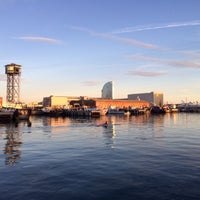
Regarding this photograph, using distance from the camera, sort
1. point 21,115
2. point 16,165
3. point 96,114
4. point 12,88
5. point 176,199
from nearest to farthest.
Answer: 1. point 176,199
2. point 16,165
3. point 21,115
4. point 96,114
5. point 12,88

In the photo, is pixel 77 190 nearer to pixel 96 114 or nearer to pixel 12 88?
pixel 96 114

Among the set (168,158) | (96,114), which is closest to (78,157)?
(168,158)

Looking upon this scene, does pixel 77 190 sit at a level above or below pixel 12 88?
below

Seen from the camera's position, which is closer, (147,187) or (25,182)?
(147,187)

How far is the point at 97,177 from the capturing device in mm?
19219

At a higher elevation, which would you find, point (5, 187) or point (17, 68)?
point (17, 68)

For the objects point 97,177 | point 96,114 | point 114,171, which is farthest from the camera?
point 96,114

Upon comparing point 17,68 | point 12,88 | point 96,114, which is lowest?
point 96,114

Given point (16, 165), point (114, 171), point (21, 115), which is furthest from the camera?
point (21, 115)

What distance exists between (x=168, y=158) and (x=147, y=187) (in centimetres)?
1014

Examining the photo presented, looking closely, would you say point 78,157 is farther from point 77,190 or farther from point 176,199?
point 176,199

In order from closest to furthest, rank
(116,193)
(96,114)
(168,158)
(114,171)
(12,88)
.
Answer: (116,193) → (114,171) → (168,158) → (96,114) → (12,88)

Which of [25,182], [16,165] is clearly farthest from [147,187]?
[16,165]

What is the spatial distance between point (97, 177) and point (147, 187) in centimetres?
419
